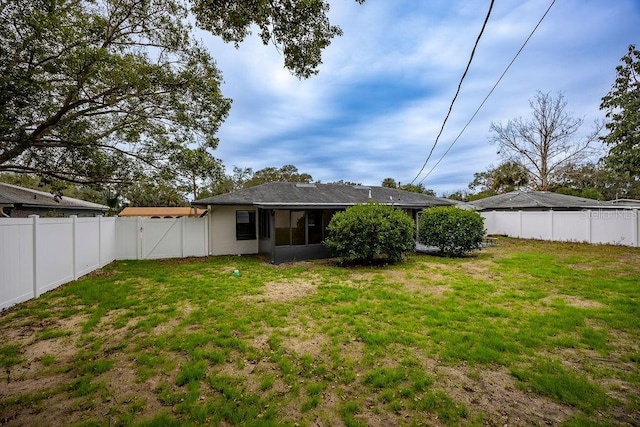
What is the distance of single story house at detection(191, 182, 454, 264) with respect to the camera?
36.1 feet

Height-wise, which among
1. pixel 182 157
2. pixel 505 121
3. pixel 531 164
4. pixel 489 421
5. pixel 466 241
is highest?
pixel 505 121

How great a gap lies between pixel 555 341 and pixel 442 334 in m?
1.57

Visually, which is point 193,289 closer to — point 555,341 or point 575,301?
point 555,341

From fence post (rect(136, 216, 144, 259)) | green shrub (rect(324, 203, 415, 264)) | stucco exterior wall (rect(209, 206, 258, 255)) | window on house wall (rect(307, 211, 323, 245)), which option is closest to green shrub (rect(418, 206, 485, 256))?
green shrub (rect(324, 203, 415, 264))

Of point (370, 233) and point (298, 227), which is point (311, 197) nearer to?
point (298, 227)

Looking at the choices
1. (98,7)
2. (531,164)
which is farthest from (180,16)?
(531,164)

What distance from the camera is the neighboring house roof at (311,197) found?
11.3m

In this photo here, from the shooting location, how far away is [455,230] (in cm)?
1121

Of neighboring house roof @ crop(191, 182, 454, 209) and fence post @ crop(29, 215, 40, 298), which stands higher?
neighboring house roof @ crop(191, 182, 454, 209)

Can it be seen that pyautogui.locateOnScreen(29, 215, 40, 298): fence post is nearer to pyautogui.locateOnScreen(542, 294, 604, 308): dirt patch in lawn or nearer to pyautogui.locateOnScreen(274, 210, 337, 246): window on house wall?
pyautogui.locateOnScreen(274, 210, 337, 246): window on house wall

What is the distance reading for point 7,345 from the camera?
384cm

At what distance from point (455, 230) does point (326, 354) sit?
30.7 feet

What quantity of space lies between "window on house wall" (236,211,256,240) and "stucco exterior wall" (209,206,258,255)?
0.49 feet

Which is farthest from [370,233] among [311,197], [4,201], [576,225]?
[4,201]
